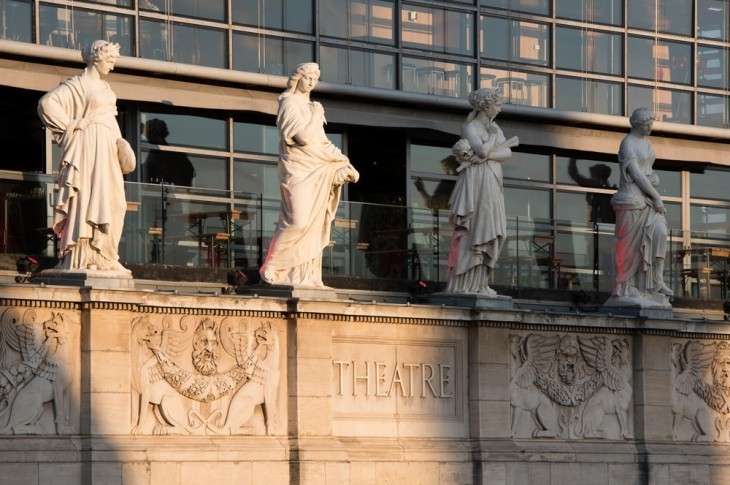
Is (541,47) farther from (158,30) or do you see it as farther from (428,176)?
(158,30)

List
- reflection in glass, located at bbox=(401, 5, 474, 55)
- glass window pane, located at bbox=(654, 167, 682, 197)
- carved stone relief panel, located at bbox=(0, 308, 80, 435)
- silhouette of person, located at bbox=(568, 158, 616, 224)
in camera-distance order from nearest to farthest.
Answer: carved stone relief panel, located at bbox=(0, 308, 80, 435), reflection in glass, located at bbox=(401, 5, 474, 55), silhouette of person, located at bbox=(568, 158, 616, 224), glass window pane, located at bbox=(654, 167, 682, 197)

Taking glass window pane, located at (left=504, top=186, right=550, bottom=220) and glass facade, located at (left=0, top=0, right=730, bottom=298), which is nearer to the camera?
glass facade, located at (left=0, top=0, right=730, bottom=298)

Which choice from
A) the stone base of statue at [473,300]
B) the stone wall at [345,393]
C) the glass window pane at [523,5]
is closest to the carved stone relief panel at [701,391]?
the stone wall at [345,393]

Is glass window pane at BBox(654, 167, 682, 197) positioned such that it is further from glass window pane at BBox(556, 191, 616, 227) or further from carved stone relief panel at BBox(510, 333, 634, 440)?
carved stone relief panel at BBox(510, 333, 634, 440)

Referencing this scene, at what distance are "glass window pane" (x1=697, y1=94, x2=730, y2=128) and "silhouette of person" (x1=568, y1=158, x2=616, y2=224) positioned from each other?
2.07 m

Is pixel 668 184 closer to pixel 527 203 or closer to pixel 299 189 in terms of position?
pixel 527 203

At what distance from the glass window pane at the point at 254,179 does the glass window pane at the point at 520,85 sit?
14.8 ft

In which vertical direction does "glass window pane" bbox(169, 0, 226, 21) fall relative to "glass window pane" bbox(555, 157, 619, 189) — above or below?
above

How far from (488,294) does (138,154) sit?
253 inches

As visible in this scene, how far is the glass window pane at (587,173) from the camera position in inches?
1532

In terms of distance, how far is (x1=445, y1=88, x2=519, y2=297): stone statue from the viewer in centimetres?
3048

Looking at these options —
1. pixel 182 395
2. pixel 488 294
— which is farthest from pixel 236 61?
pixel 182 395

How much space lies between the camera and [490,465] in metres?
30.1

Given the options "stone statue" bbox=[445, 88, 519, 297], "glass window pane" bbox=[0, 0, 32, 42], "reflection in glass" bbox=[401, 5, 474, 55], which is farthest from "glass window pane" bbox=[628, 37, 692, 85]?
"glass window pane" bbox=[0, 0, 32, 42]
